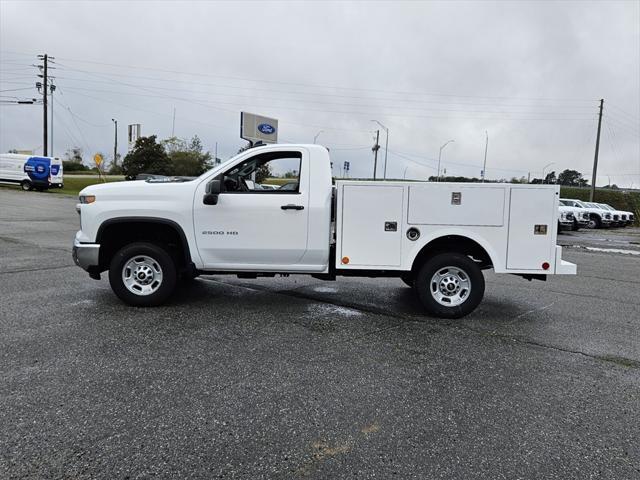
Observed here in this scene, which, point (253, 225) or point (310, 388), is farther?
point (253, 225)

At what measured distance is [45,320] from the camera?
5746 mm

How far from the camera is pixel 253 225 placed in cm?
618

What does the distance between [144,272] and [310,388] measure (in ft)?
10.7

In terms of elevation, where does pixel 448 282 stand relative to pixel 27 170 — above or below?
below

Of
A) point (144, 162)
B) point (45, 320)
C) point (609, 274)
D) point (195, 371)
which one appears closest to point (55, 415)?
point (195, 371)

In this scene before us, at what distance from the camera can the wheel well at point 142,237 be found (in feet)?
20.4

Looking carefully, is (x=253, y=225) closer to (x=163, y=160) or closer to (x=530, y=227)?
(x=530, y=227)

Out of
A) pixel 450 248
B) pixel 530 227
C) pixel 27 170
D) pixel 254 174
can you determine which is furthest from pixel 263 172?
pixel 27 170

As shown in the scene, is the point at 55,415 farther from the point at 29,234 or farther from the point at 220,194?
the point at 29,234

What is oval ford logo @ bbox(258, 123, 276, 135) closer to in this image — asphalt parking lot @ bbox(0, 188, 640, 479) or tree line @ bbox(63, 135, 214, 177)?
tree line @ bbox(63, 135, 214, 177)

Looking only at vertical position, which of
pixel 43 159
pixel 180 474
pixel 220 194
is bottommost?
pixel 180 474

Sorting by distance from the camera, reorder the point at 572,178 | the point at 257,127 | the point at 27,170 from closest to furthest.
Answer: the point at 257,127, the point at 27,170, the point at 572,178

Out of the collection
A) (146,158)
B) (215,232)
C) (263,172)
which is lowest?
(215,232)

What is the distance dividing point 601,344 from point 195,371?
4423 mm
